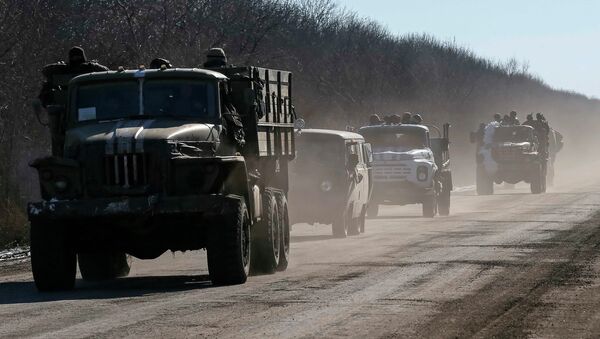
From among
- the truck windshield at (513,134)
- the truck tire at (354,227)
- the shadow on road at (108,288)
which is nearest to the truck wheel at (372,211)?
the truck tire at (354,227)

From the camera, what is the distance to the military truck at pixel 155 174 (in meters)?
14.2

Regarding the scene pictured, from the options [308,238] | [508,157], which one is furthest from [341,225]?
[508,157]

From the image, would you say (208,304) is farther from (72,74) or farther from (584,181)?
(584,181)

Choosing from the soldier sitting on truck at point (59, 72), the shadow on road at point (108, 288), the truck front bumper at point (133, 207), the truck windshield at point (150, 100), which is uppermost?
the soldier sitting on truck at point (59, 72)

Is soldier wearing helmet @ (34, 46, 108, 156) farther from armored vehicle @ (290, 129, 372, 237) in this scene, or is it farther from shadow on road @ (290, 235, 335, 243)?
shadow on road @ (290, 235, 335, 243)

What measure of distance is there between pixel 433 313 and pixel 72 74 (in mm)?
6216

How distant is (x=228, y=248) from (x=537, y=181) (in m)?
30.8

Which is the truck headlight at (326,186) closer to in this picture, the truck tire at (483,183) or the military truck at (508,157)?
the military truck at (508,157)

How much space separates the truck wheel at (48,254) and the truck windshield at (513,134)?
3092 cm

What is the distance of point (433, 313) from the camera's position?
11547 mm

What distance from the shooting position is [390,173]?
3047 centimetres

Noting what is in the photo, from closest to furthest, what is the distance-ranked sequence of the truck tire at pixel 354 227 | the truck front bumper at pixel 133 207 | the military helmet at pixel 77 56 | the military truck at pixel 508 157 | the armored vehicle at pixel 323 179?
1. the truck front bumper at pixel 133 207
2. the military helmet at pixel 77 56
3. the armored vehicle at pixel 323 179
4. the truck tire at pixel 354 227
5. the military truck at pixel 508 157

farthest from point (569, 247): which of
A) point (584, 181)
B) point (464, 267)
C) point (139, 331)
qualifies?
point (584, 181)

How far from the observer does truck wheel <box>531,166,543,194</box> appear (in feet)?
144
